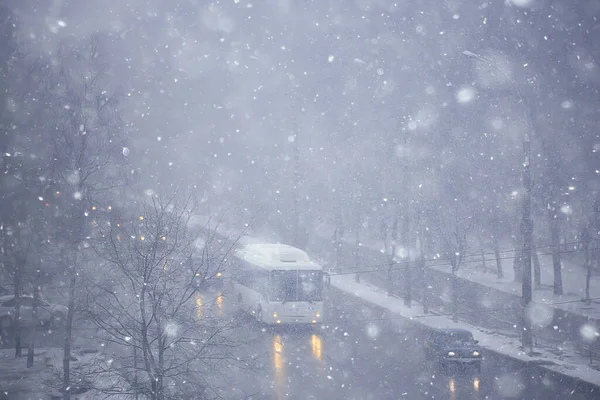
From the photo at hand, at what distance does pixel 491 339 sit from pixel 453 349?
4.26 m

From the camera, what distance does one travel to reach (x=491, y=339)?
20422 millimetres

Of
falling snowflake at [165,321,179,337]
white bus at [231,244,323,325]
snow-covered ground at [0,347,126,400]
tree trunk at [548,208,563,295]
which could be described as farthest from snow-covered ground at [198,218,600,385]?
snow-covered ground at [0,347,126,400]

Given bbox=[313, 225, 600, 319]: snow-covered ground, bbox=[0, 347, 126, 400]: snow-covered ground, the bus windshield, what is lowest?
bbox=[0, 347, 126, 400]: snow-covered ground

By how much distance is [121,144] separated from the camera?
16.5 m

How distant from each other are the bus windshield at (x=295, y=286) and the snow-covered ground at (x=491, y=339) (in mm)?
4576

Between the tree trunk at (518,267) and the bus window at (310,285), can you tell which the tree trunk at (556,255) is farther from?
the bus window at (310,285)

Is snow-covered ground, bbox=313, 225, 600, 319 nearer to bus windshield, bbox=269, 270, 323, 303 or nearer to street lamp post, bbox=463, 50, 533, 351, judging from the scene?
street lamp post, bbox=463, 50, 533, 351

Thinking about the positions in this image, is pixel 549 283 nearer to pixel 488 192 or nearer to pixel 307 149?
pixel 488 192

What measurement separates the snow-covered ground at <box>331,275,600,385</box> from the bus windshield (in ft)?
15.0

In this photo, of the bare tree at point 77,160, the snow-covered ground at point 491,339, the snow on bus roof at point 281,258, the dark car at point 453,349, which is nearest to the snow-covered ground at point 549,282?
the snow-covered ground at point 491,339

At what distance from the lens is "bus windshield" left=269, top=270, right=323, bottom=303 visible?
21.8 metres

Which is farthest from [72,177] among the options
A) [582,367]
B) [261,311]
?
[582,367]

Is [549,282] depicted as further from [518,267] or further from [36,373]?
[36,373]

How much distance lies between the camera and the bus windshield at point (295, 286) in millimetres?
21781
